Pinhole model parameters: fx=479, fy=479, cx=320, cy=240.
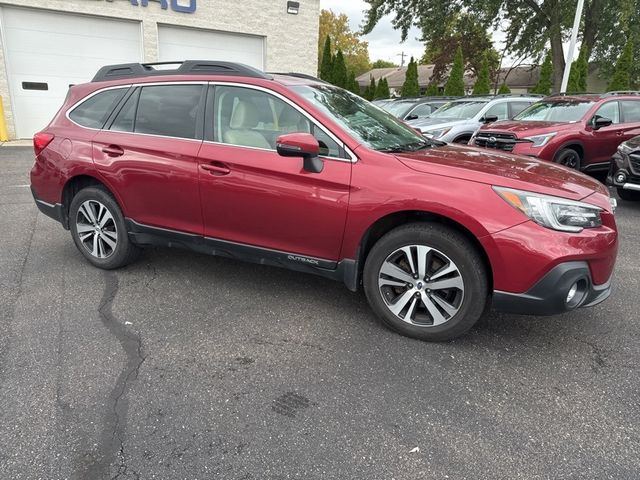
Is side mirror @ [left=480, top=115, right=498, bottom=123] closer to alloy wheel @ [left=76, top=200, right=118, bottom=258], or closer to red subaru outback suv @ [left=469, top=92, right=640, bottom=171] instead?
red subaru outback suv @ [left=469, top=92, right=640, bottom=171]

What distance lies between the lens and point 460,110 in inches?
421

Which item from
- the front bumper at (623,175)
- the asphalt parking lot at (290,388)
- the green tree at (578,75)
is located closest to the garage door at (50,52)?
the asphalt parking lot at (290,388)

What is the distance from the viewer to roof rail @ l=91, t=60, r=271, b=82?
3.62 metres

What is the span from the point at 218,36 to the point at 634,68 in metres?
23.5

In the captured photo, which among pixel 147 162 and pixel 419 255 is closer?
pixel 419 255

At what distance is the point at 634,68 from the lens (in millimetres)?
26188

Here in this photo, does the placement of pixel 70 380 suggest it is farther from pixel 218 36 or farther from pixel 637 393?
pixel 218 36

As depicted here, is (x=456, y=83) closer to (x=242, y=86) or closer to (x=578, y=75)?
(x=578, y=75)

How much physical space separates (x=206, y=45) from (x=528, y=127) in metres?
10.6

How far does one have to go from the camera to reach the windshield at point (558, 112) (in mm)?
8391

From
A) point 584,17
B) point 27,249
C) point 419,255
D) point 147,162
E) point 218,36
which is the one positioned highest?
point 584,17

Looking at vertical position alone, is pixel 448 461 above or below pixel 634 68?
below

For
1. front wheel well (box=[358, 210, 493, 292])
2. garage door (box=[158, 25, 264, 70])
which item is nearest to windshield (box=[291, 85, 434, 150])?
front wheel well (box=[358, 210, 493, 292])

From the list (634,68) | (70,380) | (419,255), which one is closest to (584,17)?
(634,68)
